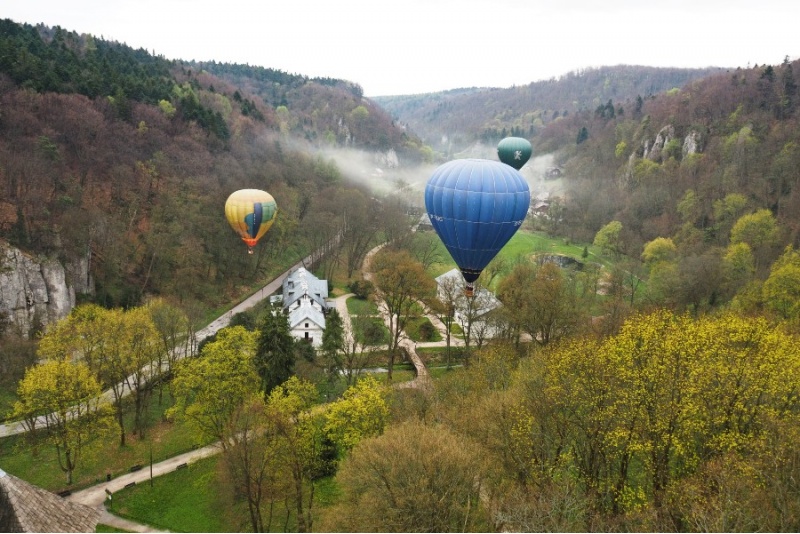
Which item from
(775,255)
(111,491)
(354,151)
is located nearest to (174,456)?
(111,491)

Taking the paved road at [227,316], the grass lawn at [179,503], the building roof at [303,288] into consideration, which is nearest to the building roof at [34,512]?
the grass lawn at [179,503]

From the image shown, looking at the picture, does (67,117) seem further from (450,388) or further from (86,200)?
(450,388)

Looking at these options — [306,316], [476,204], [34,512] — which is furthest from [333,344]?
[34,512]

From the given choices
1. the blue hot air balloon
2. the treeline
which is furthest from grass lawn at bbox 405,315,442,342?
Result: the treeline

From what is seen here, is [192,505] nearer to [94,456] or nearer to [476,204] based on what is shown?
[94,456]

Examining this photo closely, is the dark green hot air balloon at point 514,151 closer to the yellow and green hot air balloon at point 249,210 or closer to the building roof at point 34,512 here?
the yellow and green hot air balloon at point 249,210
